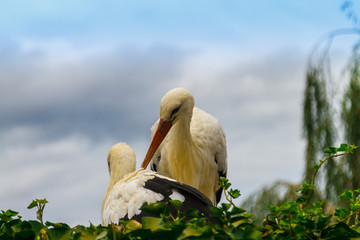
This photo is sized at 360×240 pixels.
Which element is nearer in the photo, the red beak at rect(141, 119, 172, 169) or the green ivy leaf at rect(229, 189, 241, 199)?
the green ivy leaf at rect(229, 189, 241, 199)

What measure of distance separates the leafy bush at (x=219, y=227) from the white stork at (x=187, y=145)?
264 cm

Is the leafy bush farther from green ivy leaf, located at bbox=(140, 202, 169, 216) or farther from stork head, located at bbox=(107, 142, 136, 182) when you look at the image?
stork head, located at bbox=(107, 142, 136, 182)

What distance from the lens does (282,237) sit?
5.10ft

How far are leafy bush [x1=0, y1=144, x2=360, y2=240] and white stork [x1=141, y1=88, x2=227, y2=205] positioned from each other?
2.64m

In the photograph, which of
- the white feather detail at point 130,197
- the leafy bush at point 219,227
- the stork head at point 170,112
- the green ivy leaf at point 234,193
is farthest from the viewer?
the stork head at point 170,112

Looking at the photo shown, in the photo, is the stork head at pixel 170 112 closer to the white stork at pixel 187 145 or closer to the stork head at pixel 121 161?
the white stork at pixel 187 145

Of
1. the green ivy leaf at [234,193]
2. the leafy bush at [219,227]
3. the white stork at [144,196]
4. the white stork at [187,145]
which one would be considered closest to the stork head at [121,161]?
the white stork at [187,145]

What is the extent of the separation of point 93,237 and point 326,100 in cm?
551

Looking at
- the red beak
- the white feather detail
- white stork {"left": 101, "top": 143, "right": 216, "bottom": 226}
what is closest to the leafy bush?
white stork {"left": 101, "top": 143, "right": 216, "bottom": 226}

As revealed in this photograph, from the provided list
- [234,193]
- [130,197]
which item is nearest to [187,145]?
[130,197]

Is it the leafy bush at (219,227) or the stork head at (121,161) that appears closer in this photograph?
the leafy bush at (219,227)

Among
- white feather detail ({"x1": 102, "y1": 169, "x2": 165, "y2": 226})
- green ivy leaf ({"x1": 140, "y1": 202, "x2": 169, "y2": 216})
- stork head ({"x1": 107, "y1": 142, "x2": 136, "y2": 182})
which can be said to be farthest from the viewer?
stork head ({"x1": 107, "y1": 142, "x2": 136, "y2": 182})

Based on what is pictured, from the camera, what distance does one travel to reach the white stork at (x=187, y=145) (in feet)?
14.4

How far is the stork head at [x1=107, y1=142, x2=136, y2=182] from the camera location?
4512 mm
